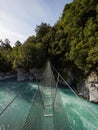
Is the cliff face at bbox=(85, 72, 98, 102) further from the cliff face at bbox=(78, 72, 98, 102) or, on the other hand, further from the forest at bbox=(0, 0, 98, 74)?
the forest at bbox=(0, 0, 98, 74)

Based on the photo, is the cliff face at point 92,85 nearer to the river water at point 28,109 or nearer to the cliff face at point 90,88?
the cliff face at point 90,88

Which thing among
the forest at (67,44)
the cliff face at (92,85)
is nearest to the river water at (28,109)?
the cliff face at (92,85)

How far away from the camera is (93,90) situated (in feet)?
40.4

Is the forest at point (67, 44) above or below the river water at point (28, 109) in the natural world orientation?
above

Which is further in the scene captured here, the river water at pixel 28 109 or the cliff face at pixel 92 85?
the cliff face at pixel 92 85

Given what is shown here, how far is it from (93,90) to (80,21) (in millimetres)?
6662

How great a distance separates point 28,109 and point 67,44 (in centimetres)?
843

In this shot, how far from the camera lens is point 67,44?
55.8ft

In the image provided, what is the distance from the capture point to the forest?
13.6 m

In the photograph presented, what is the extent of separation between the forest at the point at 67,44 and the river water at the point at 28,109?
286 cm

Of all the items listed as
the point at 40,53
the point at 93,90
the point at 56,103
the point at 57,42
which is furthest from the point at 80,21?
the point at 56,103

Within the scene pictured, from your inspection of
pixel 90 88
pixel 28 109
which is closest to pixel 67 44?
pixel 90 88

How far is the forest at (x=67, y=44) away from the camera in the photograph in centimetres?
1358

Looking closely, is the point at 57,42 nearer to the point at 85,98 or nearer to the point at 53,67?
the point at 53,67
